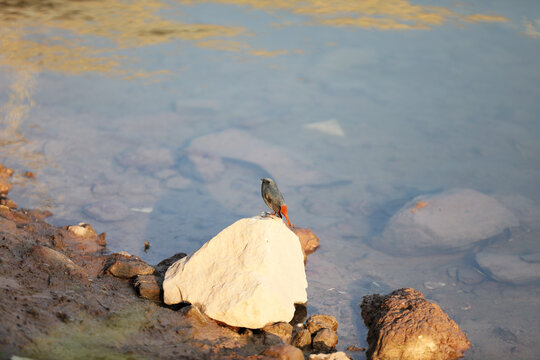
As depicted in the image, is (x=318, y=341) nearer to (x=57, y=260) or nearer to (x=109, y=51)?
(x=57, y=260)

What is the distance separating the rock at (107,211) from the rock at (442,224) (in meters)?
3.19

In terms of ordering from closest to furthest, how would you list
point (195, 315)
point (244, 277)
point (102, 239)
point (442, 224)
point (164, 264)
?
point (195, 315)
point (244, 277)
point (164, 264)
point (102, 239)
point (442, 224)

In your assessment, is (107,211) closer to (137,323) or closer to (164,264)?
(164,264)

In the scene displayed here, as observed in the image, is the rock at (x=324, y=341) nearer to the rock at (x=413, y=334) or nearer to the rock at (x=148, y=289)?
the rock at (x=413, y=334)

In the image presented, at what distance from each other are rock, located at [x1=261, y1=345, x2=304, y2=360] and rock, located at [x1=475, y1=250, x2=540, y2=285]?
10.0ft

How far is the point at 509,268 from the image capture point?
588cm

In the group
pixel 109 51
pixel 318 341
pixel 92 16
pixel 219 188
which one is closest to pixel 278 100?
pixel 219 188

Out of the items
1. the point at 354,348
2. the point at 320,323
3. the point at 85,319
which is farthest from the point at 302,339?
the point at 85,319

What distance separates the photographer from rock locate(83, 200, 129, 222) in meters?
6.68

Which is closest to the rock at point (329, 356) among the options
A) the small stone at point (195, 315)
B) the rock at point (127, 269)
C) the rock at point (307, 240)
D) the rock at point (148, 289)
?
the small stone at point (195, 315)

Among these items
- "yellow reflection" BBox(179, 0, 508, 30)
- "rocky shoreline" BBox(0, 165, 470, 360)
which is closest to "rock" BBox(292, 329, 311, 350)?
"rocky shoreline" BBox(0, 165, 470, 360)

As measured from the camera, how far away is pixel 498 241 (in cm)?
655

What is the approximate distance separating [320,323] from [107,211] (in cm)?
345

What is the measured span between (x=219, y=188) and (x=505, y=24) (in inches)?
356
